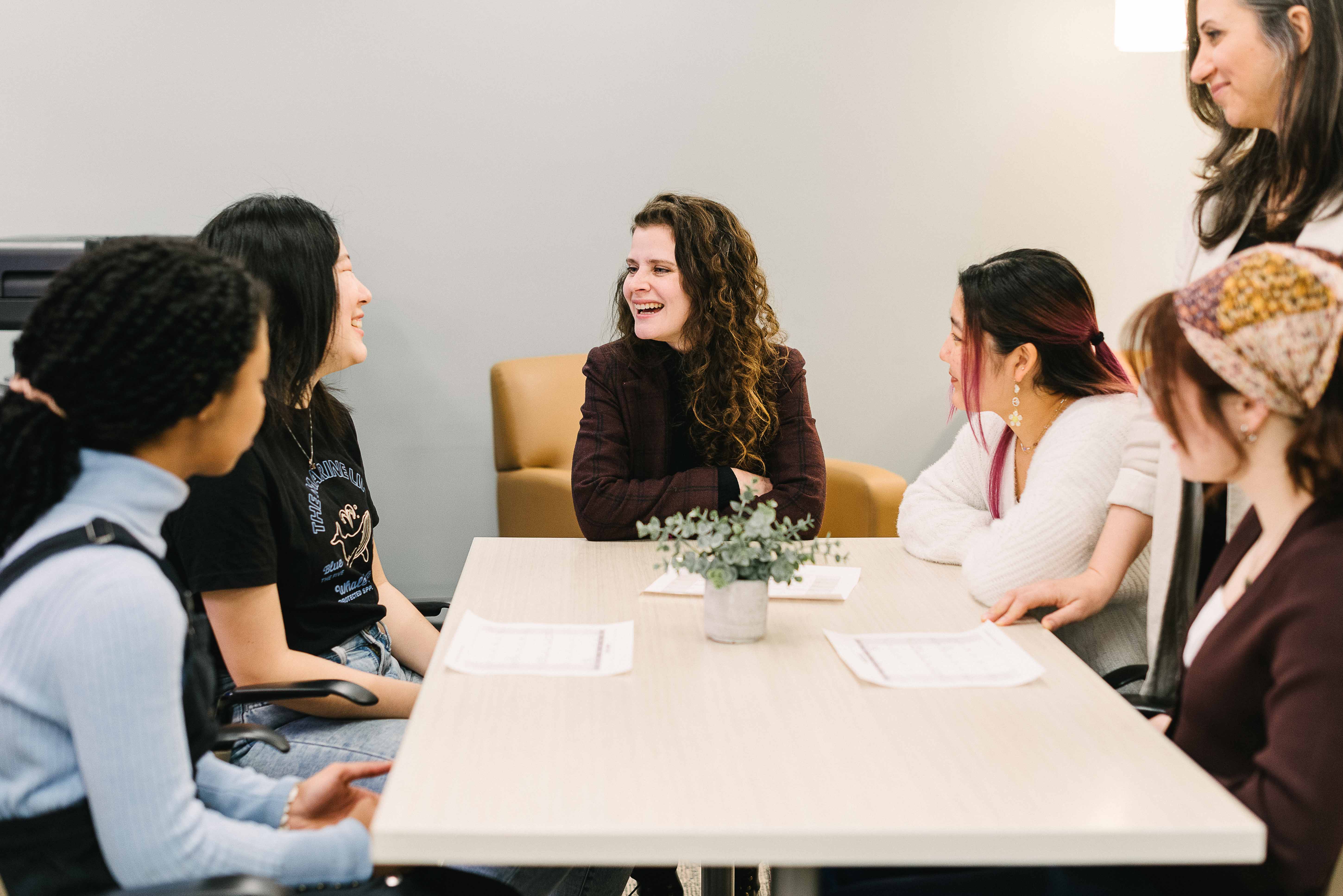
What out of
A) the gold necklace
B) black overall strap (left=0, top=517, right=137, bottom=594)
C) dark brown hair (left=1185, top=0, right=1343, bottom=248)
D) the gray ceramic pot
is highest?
dark brown hair (left=1185, top=0, right=1343, bottom=248)

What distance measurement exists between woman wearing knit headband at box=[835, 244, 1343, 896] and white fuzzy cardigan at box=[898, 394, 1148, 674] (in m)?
0.41

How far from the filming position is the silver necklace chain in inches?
70.2

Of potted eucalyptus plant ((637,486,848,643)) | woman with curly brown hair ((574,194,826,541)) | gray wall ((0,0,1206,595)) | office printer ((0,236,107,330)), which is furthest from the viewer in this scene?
gray wall ((0,0,1206,595))

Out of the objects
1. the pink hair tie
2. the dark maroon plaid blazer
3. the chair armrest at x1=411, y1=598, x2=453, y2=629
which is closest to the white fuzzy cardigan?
the dark maroon plaid blazer

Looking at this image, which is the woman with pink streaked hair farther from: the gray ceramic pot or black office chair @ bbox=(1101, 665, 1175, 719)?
the gray ceramic pot

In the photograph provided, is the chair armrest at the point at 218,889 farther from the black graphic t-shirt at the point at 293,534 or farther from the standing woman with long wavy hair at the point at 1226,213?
the standing woman with long wavy hair at the point at 1226,213

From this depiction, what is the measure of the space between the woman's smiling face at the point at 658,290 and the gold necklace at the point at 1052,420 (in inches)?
30.4

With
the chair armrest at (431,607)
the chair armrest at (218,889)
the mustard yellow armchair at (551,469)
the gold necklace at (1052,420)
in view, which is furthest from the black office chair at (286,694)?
the mustard yellow armchair at (551,469)

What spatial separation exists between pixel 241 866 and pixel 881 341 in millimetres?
3337

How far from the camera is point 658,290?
7.39ft

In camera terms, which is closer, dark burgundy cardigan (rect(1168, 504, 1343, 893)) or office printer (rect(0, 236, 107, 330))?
dark burgundy cardigan (rect(1168, 504, 1343, 893))

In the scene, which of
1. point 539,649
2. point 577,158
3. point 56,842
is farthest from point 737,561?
point 577,158

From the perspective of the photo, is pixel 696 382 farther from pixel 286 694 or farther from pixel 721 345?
pixel 286 694

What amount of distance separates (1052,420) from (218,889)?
1552 millimetres
